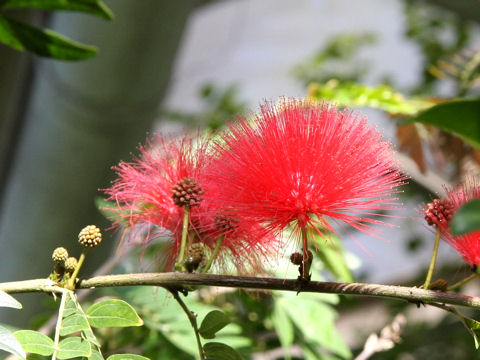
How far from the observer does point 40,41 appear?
27.3 inches

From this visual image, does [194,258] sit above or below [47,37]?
below

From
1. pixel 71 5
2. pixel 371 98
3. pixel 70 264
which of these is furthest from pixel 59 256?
pixel 371 98

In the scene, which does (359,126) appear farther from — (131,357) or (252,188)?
(131,357)

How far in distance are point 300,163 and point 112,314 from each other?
0.68ft

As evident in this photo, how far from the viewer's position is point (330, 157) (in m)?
0.52

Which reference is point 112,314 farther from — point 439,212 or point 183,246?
point 439,212

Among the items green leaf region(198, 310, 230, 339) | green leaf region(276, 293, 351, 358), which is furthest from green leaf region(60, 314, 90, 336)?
green leaf region(276, 293, 351, 358)

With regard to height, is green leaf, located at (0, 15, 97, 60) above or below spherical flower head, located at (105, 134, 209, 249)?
above

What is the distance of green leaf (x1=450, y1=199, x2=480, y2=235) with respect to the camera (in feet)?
1.09

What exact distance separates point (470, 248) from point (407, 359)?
1.19m

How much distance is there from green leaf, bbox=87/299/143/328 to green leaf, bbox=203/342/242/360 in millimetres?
97

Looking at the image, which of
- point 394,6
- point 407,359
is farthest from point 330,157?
point 394,6

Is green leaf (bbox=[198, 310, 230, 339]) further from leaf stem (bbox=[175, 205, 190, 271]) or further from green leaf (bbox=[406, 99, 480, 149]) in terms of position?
green leaf (bbox=[406, 99, 480, 149])

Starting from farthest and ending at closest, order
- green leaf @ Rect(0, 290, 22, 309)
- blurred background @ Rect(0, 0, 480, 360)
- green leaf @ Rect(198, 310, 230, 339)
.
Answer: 1. blurred background @ Rect(0, 0, 480, 360)
2. green leaf @ Rect(198, 310, 230, 339)
3. green leaf @ Rect(0, 290, 22, 309)
